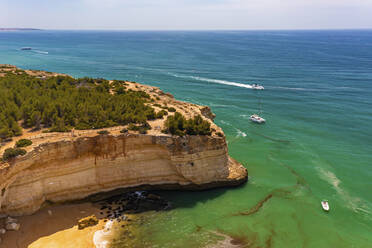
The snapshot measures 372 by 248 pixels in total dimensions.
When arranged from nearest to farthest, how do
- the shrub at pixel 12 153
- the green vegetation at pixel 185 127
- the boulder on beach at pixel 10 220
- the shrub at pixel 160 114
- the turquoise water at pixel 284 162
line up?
1. the shrub at pixel 12 153
2. the boulder on beach at pixel 10 220
3. the turquoise water at pixel 284 162
4. the green vegetation at pixel 185 127
5. the shrub at pixel 160 114

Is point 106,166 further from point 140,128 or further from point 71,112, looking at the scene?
point 71,112

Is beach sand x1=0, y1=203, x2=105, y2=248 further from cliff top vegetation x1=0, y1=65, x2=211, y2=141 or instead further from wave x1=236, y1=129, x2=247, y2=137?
wave x1=236, y1=129, x2=247, y2=137

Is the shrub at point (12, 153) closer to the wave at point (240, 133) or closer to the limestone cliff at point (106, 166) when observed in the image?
the limestone cliff at point (106, 166)

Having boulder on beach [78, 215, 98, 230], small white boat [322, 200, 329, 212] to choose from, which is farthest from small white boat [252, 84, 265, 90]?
boulder on beach [78, 215, 98, 230]

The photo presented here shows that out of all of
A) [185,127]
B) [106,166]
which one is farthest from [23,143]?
[185,127]

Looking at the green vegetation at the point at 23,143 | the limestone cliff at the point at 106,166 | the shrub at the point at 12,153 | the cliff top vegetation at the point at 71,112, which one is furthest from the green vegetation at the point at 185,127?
the shrub at the point at 12,153
